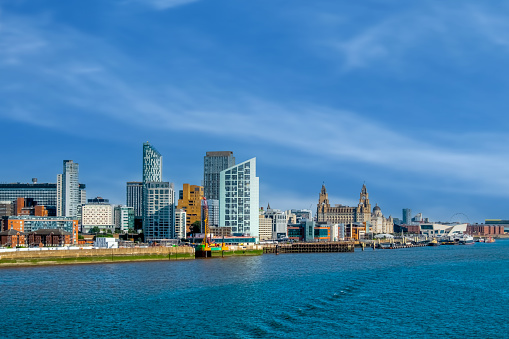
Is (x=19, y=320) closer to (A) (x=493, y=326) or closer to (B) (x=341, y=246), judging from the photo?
(A) (x=493, y=326)

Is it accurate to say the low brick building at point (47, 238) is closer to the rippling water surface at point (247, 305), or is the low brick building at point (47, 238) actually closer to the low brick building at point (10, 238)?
the low brick building at point (10, 238)

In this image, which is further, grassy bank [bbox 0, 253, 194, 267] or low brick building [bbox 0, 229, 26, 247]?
low brick building [bbox 0, 229, 26, 247]

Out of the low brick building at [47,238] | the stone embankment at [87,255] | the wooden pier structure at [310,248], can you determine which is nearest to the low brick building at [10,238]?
the low brick building at [47,238]

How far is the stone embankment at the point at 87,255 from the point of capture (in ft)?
318

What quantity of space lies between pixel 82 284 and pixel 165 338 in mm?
30632

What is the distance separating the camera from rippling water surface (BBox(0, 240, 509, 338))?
146ft

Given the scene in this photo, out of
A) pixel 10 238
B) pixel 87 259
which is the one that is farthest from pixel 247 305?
pixel 10 238

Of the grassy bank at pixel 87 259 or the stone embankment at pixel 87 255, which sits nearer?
the grassy bank at pixel 87 259

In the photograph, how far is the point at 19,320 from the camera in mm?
47375

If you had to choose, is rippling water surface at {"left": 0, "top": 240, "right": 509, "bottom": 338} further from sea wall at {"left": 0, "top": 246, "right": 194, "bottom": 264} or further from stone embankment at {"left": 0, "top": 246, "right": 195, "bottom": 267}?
sea wall at {"left": 0, "top": 246, "right": 194, "bottom": 264}

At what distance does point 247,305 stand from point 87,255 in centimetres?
5815

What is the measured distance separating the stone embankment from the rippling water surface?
12.2 m

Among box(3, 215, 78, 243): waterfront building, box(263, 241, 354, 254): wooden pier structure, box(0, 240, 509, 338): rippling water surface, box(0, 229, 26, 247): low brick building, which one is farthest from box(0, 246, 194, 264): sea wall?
box(3, 215, 78, 243): waterfront building

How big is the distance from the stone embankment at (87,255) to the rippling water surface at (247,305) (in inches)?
479
